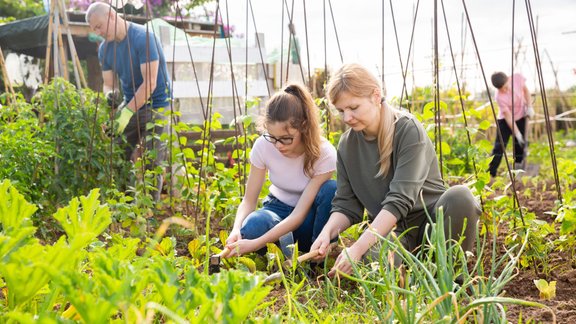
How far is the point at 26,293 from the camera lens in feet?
4.16

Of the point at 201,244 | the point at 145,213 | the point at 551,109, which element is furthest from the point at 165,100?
the point at 551,109

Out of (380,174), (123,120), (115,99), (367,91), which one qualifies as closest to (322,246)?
(380,174)

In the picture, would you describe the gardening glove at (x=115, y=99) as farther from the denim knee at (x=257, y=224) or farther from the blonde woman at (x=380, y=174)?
the blonde woman at (x=380, y=174)

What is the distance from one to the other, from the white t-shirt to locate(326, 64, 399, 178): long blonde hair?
31 cm

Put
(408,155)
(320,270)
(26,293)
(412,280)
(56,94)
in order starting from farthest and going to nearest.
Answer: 1. (56,94)
2. (320,270)
3. (408,155)
4. (412,280)
5. (26,293)

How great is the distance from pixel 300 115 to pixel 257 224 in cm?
46

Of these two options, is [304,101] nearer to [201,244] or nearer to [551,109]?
[201,244]

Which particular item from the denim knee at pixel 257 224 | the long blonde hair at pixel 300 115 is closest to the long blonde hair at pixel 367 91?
the long blonde hair at pixel 300 115

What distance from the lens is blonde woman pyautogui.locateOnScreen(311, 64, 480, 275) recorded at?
2.35 m

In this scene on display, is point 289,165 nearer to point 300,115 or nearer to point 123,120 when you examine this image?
point 300,115

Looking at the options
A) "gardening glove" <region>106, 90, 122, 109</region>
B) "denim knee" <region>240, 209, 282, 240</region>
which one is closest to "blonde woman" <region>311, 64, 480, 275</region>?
"denim knee" <region>240, 209, 282, 240</region>

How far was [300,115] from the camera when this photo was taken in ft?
8.79

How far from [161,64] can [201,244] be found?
2009 mm

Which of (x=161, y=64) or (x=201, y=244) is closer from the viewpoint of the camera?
(x=201, y=244)
